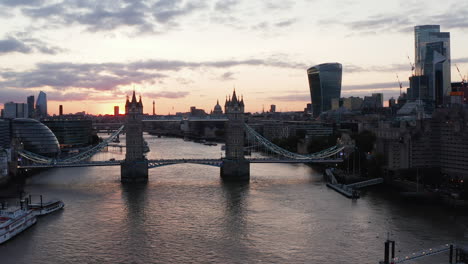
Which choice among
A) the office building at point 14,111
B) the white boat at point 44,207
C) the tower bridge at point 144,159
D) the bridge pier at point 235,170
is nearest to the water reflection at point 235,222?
the bridge pier at point 235,170

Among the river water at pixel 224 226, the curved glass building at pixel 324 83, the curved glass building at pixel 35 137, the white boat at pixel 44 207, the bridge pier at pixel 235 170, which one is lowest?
the river water at pixel 224 226

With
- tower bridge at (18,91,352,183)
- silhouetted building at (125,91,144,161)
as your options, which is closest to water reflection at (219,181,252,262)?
tower bridge at (18,91,352,183)

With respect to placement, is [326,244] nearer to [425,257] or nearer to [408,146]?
[425,257]

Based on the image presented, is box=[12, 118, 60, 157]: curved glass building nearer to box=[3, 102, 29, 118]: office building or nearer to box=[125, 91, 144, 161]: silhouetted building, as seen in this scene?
box=[125, 91, 144, 161]: silhouetted building

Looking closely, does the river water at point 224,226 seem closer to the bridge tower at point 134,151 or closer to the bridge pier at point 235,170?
the bridge tower at point 134,151

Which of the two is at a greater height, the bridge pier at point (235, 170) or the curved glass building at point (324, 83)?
the curved glass building at point (324, 83)

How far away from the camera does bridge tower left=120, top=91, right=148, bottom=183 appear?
43.1 metres

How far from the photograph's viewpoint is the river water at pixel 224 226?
2241cm

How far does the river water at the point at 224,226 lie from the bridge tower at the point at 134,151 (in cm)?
255

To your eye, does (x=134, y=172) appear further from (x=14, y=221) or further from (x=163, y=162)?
(x=14, y=221)

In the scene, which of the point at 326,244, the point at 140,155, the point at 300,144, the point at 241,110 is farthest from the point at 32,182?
the point at 300,144

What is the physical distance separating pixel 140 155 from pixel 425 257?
93.0 ft

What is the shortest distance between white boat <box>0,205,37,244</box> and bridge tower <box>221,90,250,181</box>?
1975 cm

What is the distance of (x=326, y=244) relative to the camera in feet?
78.1
